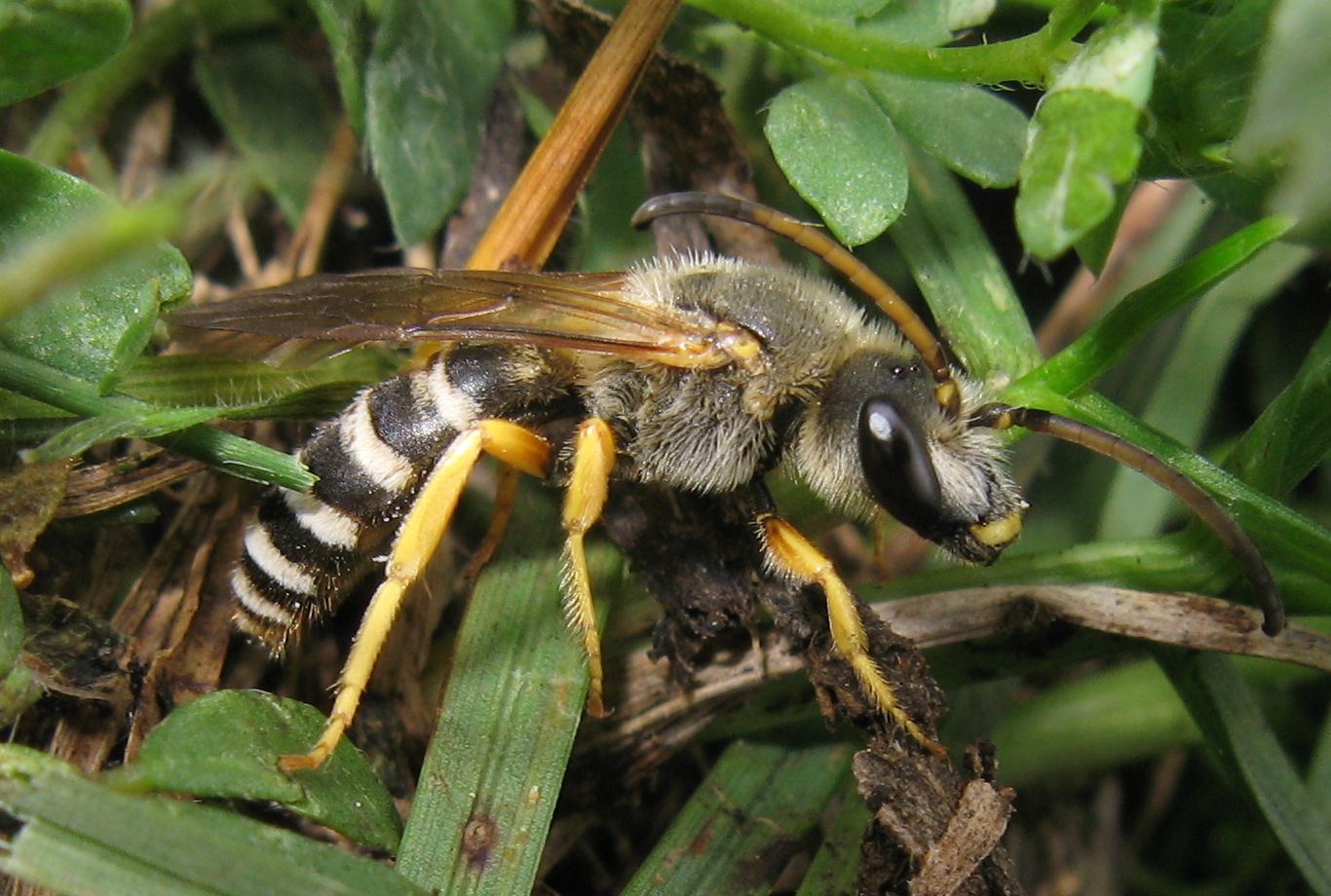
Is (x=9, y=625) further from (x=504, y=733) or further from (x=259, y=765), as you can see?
(x=504, y=733)

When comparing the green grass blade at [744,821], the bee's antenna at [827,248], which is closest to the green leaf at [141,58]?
the bee's antenna at [827,248]

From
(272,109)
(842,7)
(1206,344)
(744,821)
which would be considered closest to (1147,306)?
(842,7)

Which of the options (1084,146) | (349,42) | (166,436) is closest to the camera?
(1084,146)

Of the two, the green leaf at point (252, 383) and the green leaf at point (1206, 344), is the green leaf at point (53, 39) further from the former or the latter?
the green leaf at point (1206, 344)

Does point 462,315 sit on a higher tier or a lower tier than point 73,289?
lower

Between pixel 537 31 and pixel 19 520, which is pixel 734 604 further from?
pixel 537 31

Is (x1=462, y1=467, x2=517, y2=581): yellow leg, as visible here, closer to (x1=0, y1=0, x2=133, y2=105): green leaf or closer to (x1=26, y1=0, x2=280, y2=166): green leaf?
(x1=0, y1=0, x2=133, y2=105): green leaf
